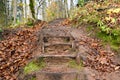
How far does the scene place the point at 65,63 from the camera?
6.62 m

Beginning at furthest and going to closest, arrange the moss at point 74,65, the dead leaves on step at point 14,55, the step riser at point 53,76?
the dead leaves on step at point 14,55 → the moss at point 74,65 → the step riser at point 53,76

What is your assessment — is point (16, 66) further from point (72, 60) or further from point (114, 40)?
point (114, 40)

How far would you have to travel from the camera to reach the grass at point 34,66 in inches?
244

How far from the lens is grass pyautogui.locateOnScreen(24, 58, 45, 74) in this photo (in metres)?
6.19

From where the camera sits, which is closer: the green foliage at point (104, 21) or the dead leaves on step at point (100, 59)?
the dead leaves on step at point (100, 59)

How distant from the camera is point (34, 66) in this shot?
6391 millimetres

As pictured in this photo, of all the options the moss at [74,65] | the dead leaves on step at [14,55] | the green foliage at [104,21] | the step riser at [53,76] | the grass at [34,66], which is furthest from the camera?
the green foliage at [104,21]

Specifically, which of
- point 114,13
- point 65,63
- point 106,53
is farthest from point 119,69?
point 114,13

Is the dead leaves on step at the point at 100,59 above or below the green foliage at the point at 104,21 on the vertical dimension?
below

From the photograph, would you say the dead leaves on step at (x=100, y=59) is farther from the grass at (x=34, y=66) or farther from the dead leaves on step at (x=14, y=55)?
the dead leaves on step at (x=14, y=55)

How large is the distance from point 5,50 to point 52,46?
2.02m

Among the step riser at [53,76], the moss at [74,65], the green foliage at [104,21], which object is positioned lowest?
the step riser at [53,76]

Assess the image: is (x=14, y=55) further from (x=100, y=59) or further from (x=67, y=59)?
(x=100, y=59)

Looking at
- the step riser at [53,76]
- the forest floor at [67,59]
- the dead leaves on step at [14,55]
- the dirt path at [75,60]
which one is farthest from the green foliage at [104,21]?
the step riser at [53,76]
